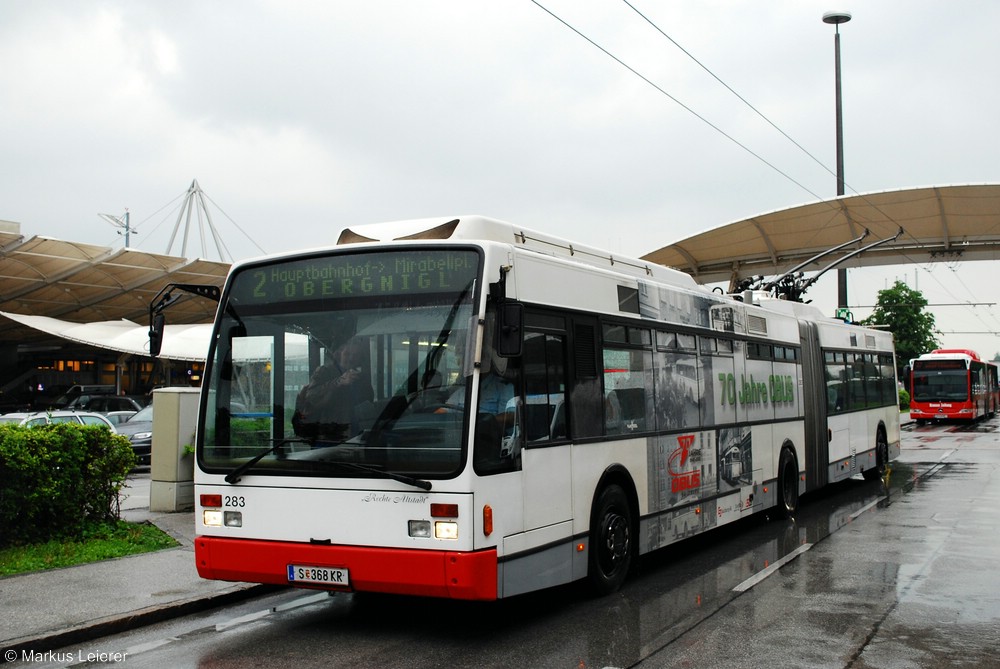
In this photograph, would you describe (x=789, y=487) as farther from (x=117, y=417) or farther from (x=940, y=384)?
(x=940, y=384)

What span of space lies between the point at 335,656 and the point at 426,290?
102 inches

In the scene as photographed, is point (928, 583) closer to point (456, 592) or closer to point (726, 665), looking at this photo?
point (726, 665)

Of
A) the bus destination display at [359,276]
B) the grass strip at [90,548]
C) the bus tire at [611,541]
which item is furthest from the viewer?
the grass strip at [90,548]

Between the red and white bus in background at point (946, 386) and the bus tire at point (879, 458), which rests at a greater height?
the red and white bus in background at point (946, 386)

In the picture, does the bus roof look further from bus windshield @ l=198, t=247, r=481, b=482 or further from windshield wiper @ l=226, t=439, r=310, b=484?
windshield wiper @ l=226, t=439, r=310, b=484

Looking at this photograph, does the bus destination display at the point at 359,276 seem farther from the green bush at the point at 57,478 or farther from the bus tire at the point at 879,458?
the bus tire at the point at 879,458

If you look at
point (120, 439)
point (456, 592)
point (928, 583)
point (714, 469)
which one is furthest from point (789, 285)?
point (456, 592)

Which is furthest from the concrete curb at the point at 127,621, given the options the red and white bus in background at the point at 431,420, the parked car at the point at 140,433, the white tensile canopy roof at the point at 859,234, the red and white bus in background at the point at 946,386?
the red and white bus in background at the point at 946,386

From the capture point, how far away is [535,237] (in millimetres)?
8508

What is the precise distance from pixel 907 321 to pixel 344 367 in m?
72.2

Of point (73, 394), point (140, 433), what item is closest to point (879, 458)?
point (140, 433)

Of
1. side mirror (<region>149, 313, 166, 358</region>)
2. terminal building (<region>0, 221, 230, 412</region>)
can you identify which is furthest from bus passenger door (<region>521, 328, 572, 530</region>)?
terminal building (<region>0, 221, 230, 412</region>)

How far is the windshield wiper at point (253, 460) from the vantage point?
7.01m

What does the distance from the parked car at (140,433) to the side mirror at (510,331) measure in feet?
59.5
